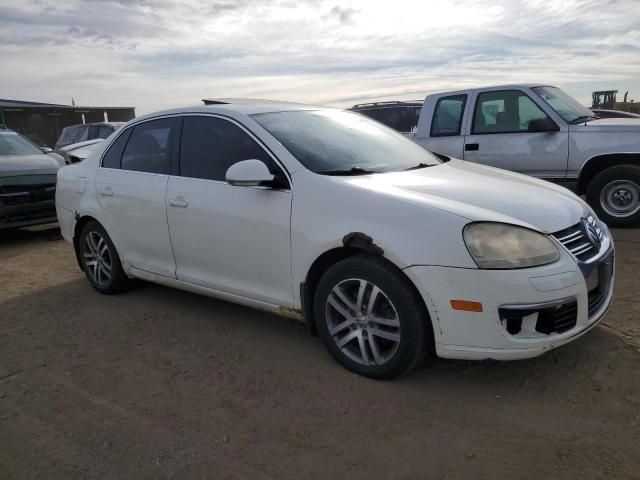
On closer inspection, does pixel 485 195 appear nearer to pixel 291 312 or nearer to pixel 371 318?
pixel 371 318

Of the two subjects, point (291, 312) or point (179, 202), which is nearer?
point (291, 312)

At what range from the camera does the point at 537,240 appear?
2.93 m

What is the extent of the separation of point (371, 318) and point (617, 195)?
5.08 m

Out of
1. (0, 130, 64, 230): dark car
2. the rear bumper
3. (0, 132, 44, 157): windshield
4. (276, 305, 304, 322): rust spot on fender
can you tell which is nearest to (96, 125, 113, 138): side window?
(0, 132, 44, 157): windshield

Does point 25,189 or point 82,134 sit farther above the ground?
point 82,134

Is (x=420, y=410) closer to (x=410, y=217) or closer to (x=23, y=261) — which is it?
(x=410, y=217)

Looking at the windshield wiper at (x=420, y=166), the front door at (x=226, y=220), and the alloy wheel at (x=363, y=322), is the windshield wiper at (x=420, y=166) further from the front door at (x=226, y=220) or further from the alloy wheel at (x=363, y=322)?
the alloy wheel at (x=363, y=322)

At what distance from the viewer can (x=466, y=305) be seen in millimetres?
2857

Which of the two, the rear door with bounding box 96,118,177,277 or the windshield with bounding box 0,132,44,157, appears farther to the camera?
the windshield with bounding box 0,132,44,157

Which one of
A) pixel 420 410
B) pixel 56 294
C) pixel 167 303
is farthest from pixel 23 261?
pixel 420 410

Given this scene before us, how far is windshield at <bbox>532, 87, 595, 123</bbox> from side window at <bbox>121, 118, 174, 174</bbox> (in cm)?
485

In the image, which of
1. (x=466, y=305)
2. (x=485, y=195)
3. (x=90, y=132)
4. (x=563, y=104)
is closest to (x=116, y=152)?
(x=485, y=195)

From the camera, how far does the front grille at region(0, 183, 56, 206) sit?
7590 mm

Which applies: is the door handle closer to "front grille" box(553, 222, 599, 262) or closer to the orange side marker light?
the orange side marker light
